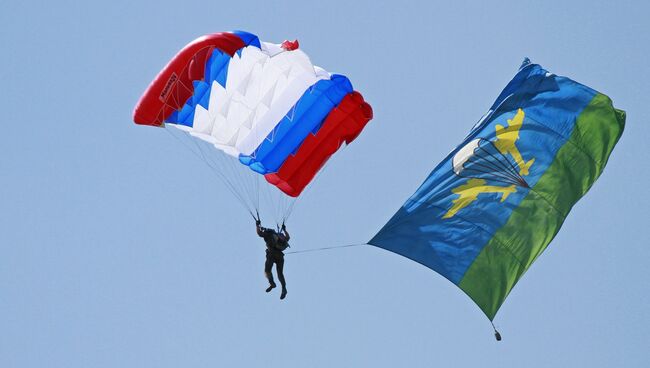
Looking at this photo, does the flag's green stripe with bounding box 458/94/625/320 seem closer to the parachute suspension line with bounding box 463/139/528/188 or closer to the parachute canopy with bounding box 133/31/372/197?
the parachute suspension line with bounding box 463/139/528/188

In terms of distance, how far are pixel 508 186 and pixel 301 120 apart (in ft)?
10.6

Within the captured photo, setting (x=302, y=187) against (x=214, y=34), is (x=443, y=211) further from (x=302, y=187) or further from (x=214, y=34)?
(x=214, y=34)

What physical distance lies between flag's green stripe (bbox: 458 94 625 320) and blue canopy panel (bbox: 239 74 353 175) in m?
3.20

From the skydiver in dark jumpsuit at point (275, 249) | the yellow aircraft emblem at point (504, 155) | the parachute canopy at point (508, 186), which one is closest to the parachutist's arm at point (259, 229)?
the skydiver in dark jumpsuit at point (275, 249)

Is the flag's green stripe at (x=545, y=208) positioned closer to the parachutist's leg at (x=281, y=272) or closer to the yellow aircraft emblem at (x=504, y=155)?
the yellow aircraft emblem at (x=504, y=155)

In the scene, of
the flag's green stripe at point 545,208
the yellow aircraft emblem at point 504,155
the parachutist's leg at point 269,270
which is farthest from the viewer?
the parachutist's leg at point 269,270

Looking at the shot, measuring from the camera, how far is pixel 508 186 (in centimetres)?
2119

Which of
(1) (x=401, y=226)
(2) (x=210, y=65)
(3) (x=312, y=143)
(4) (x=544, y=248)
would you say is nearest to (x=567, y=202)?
(4) (x=544, y=248)

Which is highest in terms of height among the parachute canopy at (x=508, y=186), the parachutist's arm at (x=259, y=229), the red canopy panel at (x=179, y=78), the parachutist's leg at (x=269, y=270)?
the parachute canopy at (x=508, y=186)

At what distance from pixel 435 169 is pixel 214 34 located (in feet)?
12.6

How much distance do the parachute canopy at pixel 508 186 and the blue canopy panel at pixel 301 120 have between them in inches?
79.7

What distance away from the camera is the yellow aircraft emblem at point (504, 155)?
21.1m

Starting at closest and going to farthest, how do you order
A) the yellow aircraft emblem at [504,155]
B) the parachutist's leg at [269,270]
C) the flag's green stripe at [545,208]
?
the flag's green stripe at [545,208]
the yellow aircraft emblem at [504,155]
the parachutist's leg at [269,270]

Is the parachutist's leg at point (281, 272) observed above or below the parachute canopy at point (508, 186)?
below
